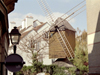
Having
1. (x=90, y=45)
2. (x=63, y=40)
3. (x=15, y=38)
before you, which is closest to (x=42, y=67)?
(x=63, y=40)

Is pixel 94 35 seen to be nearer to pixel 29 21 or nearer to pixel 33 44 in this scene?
pixel 33 44

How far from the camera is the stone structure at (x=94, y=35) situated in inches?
429

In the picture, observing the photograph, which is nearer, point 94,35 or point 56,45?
point 94,35

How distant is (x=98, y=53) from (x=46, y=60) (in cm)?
2868

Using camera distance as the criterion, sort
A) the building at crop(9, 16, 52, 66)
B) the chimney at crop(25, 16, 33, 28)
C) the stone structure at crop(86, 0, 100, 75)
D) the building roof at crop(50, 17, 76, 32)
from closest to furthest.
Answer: the stone structure at crop(86, 0, 100, 75)
the building roof at crop(50, 17, 76, 32)
the building at crop(9, 16, 52, 66)
the chimney at crop(25, 16, 33, 28)

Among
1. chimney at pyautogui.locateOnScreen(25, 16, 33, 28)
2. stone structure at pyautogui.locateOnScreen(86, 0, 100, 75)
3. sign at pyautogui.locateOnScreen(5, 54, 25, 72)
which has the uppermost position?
chimney at pyautogui.locateOnScreen(25, 16, 33, 28)

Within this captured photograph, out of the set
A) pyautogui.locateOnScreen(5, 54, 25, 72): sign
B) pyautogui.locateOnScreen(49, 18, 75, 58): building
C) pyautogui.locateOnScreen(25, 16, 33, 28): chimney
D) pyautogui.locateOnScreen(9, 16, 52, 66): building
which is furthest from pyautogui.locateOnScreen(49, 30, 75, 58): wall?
pyautogui.locateOnScreen(5, 54, 25, 72): sign

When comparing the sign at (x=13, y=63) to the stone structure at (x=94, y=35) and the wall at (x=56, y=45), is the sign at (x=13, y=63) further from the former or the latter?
the wall at (x=56, y=45)

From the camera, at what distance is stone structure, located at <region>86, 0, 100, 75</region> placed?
1091 cm

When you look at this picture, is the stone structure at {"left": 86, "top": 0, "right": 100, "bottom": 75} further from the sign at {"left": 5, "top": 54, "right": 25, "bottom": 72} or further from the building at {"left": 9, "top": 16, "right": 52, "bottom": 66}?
the building at {"left": 9, "top": 16, "right": 52, "bottom": 66}

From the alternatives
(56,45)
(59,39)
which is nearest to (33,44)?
(56,45)

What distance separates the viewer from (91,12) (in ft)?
38.0

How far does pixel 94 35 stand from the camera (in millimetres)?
11234

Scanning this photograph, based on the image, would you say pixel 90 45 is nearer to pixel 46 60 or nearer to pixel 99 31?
pixel 99 31
